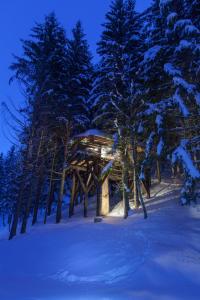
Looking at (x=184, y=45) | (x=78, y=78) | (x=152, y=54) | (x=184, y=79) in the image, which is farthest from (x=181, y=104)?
(x=78, y=78)

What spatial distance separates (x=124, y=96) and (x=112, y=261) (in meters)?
Answer: 10.7

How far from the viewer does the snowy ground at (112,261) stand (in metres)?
6.04

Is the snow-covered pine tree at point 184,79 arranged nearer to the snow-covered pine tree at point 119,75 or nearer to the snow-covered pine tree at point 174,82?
the snow-covered pine tree at point 174,82

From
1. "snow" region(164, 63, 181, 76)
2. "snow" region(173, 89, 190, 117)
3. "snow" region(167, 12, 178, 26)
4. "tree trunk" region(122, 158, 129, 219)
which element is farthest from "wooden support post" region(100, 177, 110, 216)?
"snow" region(167, 12, 178, 26)

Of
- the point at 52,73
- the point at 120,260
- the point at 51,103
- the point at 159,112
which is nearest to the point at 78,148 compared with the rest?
the point at 51,103

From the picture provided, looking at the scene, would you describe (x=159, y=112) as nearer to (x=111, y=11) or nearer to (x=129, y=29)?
(x=129, y=29)

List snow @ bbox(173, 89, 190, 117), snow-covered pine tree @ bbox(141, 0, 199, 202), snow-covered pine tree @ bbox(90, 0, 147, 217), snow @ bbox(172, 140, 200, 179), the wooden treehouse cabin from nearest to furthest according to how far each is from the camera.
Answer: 1. snow @ bbox(172, 140, 200, 179)
2. snow @ bbox(173, 89, 190, 117)
3. snow-covered pine tree @ bbox(141, 0, 199, 202)
4. snow-covered pine tree @ bbox(90, 0, 147, 217)
5. the wooden treehouse cabin

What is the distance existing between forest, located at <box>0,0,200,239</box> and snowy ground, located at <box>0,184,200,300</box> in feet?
5.83

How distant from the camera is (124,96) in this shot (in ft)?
54.1

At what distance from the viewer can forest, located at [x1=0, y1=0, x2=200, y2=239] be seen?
37.5 feet

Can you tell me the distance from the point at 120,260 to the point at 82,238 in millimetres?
3600

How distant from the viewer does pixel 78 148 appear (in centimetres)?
1847

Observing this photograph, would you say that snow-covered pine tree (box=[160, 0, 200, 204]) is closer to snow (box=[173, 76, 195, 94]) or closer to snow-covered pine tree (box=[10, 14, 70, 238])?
snow (box=[173, 76, 195, 94])

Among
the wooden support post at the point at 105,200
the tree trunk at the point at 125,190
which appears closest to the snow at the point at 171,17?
the tree trunk at the point at 125,190
